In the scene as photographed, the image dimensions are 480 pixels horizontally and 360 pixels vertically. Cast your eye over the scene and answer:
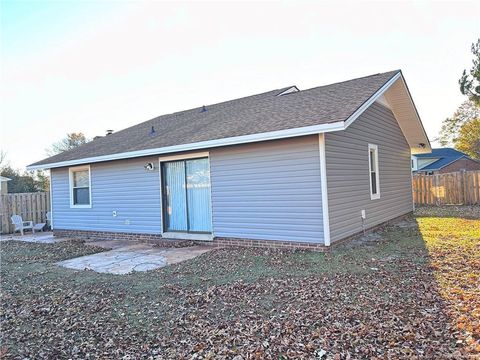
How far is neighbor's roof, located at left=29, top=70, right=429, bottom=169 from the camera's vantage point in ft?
23.7

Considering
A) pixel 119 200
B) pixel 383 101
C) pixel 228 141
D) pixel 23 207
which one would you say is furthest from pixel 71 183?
pixel 383 101

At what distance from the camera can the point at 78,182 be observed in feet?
39.2

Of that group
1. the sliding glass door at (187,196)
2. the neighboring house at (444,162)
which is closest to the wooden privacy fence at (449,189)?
the sliding glass door at (187,196)

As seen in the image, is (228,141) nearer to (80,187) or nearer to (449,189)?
(80,187)

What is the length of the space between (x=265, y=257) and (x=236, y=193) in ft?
6.16

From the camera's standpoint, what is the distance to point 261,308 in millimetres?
4113

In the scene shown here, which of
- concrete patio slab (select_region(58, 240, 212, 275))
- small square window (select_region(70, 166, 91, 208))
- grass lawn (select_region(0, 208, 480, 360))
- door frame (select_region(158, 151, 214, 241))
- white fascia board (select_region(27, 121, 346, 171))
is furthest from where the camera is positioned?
small square window (select_region(70, 166, 91, 208))

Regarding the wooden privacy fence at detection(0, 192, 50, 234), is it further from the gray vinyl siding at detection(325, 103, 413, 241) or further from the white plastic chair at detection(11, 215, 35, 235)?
the gray vinyl siding at detection(325, 103, 413, 241)

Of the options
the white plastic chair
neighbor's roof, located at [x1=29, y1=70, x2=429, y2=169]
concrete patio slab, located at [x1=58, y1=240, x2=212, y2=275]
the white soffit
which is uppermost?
the white soffit

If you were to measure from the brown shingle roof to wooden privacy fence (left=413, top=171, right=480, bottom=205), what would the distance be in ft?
30.9

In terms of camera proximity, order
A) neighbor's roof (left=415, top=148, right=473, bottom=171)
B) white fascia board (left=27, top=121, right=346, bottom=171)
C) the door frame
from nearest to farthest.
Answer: white fascia board (left=27, top=121, right=346, bottom=171), the door frame, neighbor's roof (left=415, top=148, right=473, bottom=171)

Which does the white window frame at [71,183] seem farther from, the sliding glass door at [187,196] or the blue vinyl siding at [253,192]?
the sliding glass door at [187,196]

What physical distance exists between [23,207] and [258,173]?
1129 cm

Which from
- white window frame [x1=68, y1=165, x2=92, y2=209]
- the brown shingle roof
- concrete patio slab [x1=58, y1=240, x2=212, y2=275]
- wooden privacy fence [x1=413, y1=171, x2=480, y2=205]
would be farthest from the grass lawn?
wooden privacy fence [x1=413, y1=171, x2=480, y2=205]
